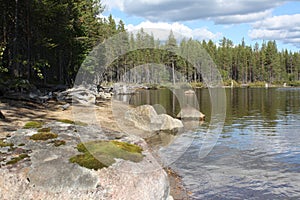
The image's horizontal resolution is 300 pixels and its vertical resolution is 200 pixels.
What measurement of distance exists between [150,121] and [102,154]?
1351 cm

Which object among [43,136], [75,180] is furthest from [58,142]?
[75,180]

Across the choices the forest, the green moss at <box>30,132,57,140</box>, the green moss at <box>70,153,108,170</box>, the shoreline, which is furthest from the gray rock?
the forest

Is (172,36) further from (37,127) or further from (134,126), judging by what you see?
(134,126)

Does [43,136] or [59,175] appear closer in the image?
[59,175]

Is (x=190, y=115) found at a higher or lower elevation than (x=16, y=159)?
lower

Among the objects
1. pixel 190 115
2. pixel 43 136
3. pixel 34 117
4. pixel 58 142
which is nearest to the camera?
pixel 58 142

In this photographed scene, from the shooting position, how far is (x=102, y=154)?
1012cm

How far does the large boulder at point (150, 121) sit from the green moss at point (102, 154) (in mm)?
11771

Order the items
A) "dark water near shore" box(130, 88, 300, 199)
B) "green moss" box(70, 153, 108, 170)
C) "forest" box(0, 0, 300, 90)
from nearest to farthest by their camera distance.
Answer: "green moss" box(70, 153, 108, 170)
"dark water near shore" box(130, 88, 300, 199)
"forest" box(0, 0, 300, 90)

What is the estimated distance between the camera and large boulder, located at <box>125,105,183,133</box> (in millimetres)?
23453

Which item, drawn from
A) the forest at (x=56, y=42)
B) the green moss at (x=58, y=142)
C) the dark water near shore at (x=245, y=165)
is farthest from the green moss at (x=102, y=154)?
the forest at (x=56, y=42)

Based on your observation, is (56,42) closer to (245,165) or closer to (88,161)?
(245,165)

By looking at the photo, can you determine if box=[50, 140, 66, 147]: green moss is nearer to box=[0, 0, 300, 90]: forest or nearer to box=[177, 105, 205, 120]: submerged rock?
box=[0, 0, 300, 90]: forest

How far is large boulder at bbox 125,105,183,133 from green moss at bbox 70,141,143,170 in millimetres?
11771
